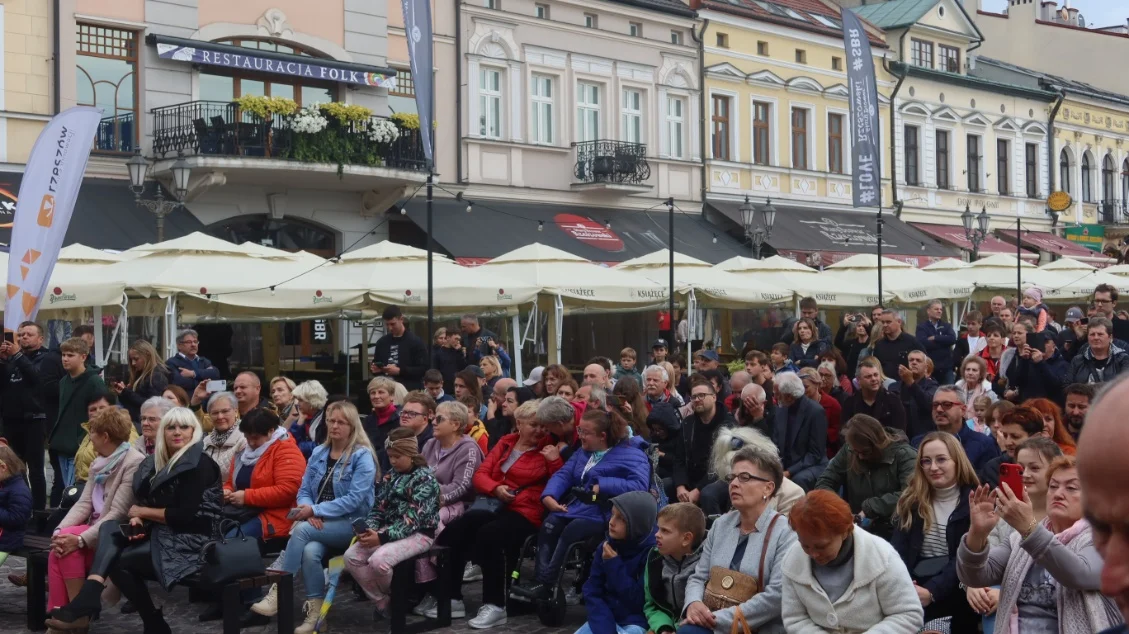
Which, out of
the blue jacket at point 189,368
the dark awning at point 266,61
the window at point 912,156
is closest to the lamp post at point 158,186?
the dark awning at point 266,61

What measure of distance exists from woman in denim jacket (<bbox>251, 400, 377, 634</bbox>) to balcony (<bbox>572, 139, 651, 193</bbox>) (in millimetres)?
21763

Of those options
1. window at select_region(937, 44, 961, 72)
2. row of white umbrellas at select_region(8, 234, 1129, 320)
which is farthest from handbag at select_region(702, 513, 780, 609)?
window at select_region(937, 44, 961, 72)

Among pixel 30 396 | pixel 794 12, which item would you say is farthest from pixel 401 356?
pixel 794 12

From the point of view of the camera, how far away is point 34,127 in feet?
73.9

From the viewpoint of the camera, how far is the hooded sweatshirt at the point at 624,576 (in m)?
7.17

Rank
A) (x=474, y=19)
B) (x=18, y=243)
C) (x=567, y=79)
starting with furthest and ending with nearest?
(x=567, y=79) → (x=474, y=19) → (x=18, y=243)

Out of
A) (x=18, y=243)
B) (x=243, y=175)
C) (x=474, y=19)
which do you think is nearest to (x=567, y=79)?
(x=474, y=19)

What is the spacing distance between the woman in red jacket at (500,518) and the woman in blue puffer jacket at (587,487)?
239 millimetres

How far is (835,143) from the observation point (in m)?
36.9

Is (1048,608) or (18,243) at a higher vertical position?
(18,243)

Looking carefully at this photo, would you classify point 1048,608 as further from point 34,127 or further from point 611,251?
point 611,251

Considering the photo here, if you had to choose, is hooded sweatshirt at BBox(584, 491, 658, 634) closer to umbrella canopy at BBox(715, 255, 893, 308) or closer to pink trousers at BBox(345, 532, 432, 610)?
pink trousers at BBox(345, 532, 432, 610)

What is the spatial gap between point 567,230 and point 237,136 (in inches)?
323

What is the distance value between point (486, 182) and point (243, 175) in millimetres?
6278
